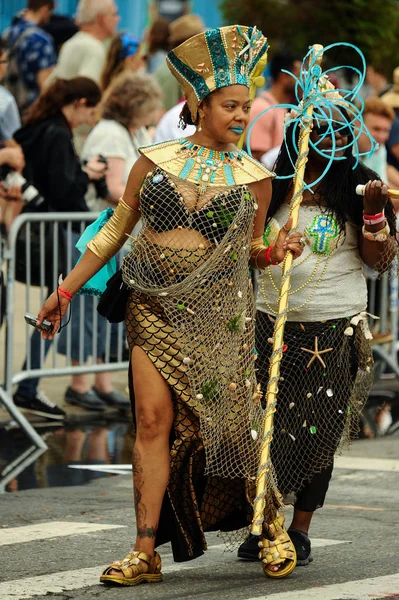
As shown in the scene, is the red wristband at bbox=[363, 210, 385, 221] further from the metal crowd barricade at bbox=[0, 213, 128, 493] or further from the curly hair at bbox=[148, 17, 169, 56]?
the curly hair at bbox=[148, 17, 169, 56]

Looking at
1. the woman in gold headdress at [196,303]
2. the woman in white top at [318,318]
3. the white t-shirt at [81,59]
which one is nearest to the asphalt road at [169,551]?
the woman in gold headdress at [196,303]

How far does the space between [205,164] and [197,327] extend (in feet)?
1.99

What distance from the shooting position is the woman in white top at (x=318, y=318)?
5.93 m

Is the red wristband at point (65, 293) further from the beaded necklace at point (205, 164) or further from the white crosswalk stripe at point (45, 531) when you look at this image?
the white crosswalk stripe at point (45, 531)

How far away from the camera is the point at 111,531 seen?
6.48 m

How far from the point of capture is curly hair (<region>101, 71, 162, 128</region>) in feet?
34.2

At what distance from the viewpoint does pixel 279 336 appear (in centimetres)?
554

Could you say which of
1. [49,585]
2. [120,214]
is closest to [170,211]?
[120,214]

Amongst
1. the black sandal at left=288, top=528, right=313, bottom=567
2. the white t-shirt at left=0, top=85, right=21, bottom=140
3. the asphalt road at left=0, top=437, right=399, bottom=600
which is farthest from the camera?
the white t-shirt at left=0, top=85, right=21, bottom=140

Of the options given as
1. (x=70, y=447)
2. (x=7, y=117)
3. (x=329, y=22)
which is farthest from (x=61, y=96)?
(x=329, y=22)

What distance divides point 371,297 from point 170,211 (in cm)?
622

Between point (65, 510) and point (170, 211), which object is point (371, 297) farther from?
point (170, 211)

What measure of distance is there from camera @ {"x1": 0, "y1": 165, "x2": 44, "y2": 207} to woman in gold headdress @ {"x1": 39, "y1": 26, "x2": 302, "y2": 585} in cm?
438

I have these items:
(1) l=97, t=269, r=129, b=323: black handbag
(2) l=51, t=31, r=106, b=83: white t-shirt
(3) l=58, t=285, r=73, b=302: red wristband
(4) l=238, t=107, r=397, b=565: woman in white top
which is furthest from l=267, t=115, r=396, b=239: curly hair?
(2) l=51, t=31, r=106, b=83: white t-shirt
